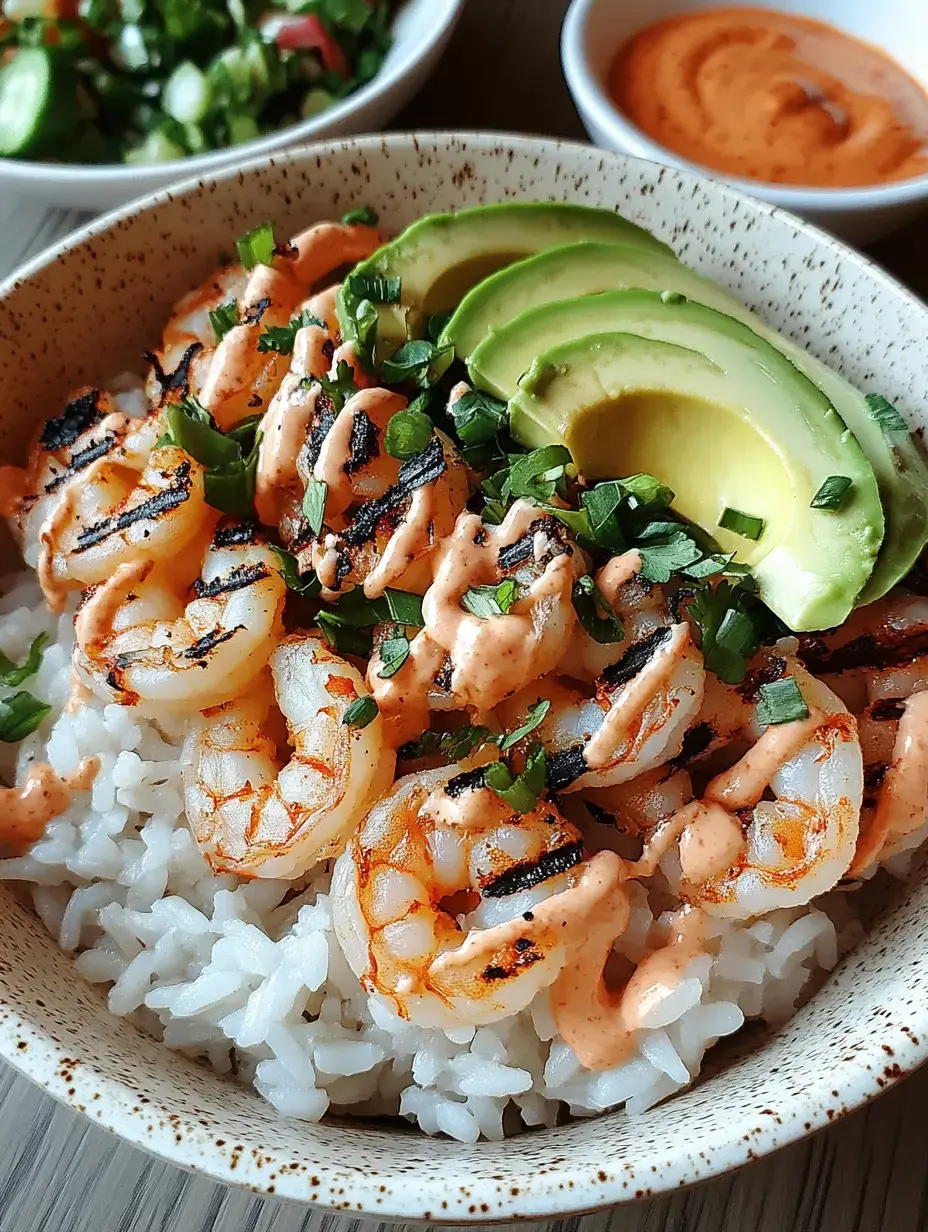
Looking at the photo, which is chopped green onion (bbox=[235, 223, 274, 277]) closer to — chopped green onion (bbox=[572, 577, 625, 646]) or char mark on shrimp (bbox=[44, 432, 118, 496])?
char mark on shrimp (bbox=[44, 432, 118, 496])

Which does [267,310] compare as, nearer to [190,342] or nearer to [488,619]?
[190,342]

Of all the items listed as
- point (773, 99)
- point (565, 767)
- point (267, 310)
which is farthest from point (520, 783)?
point (773, 99)

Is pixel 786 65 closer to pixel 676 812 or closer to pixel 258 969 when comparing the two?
pixel 676 812

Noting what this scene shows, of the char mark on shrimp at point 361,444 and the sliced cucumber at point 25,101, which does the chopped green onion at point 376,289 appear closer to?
the char mark on shrimp at point 361,444

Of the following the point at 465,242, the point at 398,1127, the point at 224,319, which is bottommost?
the point at 398,1127

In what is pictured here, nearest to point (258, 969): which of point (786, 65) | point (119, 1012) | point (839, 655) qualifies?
point (119, 1012)

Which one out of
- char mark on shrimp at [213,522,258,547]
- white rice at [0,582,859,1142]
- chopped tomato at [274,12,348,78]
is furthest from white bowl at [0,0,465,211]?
white rice at [0,582,859,1142]

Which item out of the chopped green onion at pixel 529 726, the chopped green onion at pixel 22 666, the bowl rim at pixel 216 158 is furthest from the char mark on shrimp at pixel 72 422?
the chopped green onion at pixel 529 726
